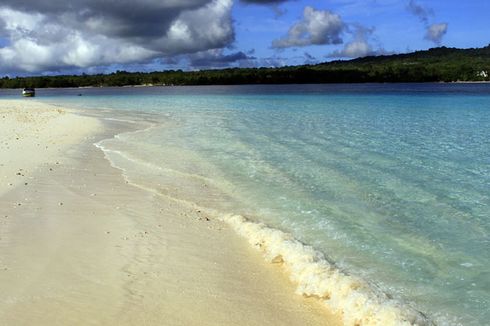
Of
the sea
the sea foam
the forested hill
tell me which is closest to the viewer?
the sea foam

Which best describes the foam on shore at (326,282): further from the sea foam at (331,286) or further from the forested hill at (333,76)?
the forested hill at (333,76)

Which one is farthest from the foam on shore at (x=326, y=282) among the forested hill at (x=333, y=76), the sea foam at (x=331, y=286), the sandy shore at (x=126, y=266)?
the forested hill at (x=333, y=76)

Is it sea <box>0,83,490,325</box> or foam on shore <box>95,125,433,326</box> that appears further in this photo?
sea <box>0,83,490,325</box>

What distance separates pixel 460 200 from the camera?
9367 millimetres

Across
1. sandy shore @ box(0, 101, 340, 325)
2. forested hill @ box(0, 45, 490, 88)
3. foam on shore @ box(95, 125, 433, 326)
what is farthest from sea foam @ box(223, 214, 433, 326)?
forested hill @ box(0, 45, 490, 88)

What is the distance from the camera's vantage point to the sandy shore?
4.86m

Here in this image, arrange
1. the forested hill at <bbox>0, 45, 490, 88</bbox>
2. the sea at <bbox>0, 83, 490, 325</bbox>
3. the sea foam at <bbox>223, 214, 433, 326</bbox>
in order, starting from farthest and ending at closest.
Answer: the forested hill at <bbox>0, 45, 490, 88</bbox> → the sea at <bbox>0, 83, 490, 325</bbox> → the sea foam at <bbox>223, 214, 433, 326</bbox>

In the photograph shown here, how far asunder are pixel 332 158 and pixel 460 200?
17.1 feet

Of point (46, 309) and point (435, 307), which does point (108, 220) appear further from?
point (435, 307)

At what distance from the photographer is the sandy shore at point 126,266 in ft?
15.9

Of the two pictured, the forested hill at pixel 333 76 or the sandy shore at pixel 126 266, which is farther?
the forested hill at pixel 333 76

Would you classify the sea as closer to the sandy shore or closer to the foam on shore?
the foam on shore

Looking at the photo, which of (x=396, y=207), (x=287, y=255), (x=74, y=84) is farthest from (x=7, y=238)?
(x=74, y=84)

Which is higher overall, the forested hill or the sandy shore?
the forested hill
